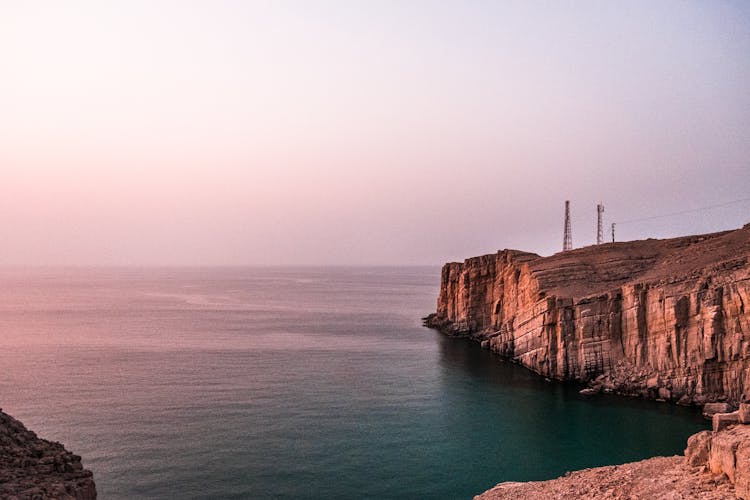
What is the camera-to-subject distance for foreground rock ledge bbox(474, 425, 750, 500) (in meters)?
17.1

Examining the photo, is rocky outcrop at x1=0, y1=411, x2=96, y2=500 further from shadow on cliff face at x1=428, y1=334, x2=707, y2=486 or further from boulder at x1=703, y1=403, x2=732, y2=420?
boulder at x1=703, y1=403, x2=732, y2=420

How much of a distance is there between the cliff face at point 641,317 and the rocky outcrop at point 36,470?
1717 inches

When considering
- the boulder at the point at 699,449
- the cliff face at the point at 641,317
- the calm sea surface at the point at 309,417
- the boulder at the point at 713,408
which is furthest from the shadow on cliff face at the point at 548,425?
the boulder at the point at 699,449

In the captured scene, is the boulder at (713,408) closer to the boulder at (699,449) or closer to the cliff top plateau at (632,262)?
the cliff top plateau at (632,262)

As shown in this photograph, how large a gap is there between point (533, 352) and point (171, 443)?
1552 inches

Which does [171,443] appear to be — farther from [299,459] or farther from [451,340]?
[451,340]

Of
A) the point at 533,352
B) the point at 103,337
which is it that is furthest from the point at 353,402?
the point at 103,337

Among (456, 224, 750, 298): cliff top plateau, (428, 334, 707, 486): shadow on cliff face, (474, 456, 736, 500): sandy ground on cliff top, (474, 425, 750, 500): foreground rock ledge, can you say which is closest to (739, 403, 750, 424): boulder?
(474, 425, 750, 500): foreground rock ledge

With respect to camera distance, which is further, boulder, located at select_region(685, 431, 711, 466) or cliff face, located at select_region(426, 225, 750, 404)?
cliff face, located at select_region(426, 225, 750, 404)

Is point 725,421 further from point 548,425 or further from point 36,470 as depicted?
point 36,470

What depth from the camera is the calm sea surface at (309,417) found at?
3019cm

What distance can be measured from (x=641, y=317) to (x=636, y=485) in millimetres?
32886

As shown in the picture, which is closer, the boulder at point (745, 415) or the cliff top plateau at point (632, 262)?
the boulder at point (745, 415)

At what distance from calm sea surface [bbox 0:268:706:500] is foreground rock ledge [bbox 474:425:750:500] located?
7.49 metres
